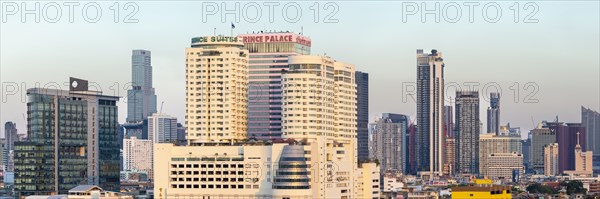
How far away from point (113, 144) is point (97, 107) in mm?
5803

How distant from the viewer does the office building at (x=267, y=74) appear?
5669 inches

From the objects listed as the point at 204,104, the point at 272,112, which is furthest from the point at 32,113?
the point at 204,104

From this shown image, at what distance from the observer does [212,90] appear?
126 meters

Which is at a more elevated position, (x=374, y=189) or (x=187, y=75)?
(x=187, y=75)

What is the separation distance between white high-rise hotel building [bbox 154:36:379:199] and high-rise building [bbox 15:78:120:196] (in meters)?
29.2

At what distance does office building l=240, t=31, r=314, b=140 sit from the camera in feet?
472

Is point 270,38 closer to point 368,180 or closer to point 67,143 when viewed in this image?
point 368,180

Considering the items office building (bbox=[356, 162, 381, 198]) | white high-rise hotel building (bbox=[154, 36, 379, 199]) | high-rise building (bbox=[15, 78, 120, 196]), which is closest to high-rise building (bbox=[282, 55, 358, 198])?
white high-rise hotel building (bbox=[154, 36, 379, 199])

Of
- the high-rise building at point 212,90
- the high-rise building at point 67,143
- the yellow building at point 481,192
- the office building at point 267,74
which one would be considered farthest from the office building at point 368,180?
the high-rise building at point 67,143

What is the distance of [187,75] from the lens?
126062 mm

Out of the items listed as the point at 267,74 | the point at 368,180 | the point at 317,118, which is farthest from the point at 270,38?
the point at 317,118

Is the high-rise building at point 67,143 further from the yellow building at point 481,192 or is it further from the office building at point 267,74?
the yellow building at point 481,192

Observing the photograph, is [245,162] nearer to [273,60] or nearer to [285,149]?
[285,149]

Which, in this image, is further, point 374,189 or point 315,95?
point 374,189
